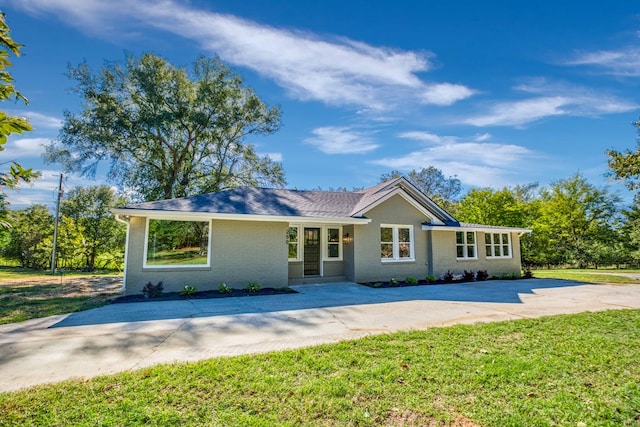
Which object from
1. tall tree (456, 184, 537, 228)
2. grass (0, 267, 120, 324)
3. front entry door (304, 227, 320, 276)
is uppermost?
tall tree (456, 184, 537, 228)

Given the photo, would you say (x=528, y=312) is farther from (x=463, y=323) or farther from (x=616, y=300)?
(x=616, y=300)

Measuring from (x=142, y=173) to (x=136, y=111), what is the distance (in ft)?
13.1

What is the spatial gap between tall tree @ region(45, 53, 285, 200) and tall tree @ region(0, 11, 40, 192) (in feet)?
63.4

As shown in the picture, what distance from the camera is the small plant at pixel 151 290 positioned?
936 cm

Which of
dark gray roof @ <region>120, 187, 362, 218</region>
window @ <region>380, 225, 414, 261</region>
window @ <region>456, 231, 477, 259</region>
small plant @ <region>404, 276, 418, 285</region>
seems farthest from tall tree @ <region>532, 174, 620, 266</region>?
dark gray roof @ <region>120, 187, 362, 218</region>

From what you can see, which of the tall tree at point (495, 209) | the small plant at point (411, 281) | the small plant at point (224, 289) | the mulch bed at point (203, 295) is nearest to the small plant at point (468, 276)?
the small plant at point (411, 281)

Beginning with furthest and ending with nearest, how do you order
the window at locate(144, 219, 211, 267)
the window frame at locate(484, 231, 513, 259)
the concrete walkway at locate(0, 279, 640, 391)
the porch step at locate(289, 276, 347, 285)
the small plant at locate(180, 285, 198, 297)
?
the window frame at locate(484, 231, 513, 259) → the porch step at locate(289, 276, 347, 285) → the window at locate(144, 219, 211, 267) → the small plant at locate(180, 285, 198, 297) → the concrete walkway at locate(0, 279, 640, 391)

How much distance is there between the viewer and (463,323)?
6.36 m

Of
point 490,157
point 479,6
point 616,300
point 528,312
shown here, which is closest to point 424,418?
point 528,312

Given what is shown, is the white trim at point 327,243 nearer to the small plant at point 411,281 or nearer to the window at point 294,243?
the window at point 294,243

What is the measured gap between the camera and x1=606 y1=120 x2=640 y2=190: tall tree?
53.3 ft

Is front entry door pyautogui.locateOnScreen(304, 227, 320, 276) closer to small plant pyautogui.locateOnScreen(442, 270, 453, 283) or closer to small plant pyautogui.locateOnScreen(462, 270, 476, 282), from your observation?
small plant pyautogui.locateOnScreen(442, 270, 453, 283)

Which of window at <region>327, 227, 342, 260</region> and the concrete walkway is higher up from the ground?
window at <region>327, 227, 342, 260</region>

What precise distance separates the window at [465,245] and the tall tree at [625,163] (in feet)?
29.8
